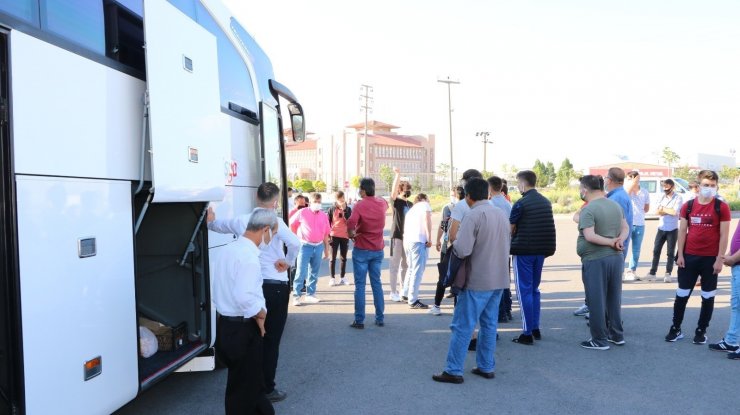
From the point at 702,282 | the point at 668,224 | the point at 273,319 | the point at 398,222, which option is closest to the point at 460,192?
the point at 398,222

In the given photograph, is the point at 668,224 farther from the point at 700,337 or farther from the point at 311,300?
the point at 311,300

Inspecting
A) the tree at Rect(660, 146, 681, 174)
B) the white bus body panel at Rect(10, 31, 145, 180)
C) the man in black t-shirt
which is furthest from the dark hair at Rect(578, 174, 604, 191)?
the tree at Rect(660, 146, 681, 174)

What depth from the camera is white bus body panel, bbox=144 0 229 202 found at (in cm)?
384

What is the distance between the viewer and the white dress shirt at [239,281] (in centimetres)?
380

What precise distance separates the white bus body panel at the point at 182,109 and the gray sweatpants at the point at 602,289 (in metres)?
4.20

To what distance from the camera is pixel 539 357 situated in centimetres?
621

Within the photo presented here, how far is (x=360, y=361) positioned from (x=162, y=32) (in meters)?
3.78

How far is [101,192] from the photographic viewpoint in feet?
11.3

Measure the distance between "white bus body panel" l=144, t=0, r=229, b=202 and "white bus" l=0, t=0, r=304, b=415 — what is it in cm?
1

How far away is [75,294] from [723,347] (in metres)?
6.38

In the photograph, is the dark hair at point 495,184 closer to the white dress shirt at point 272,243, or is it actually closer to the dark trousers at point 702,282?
the dark trousers at point 702,282

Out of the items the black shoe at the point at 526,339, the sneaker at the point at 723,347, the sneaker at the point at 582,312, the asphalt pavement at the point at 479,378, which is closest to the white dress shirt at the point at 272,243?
the asphalt pavement at the point at 479,378

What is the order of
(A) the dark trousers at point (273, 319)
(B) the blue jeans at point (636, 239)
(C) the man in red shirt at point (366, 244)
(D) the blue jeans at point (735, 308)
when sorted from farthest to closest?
(B) the blue jeans at point (636, 239), (C) the man in red shirt at point (366, 244), (D) the blue jeans at point (735, 308), (A) the dark trousers at point (273, 319)

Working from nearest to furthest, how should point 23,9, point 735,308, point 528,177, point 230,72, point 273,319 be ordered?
point 23,9 → point 273,319 → point 230,72 → point 735,308 → point 528,177
